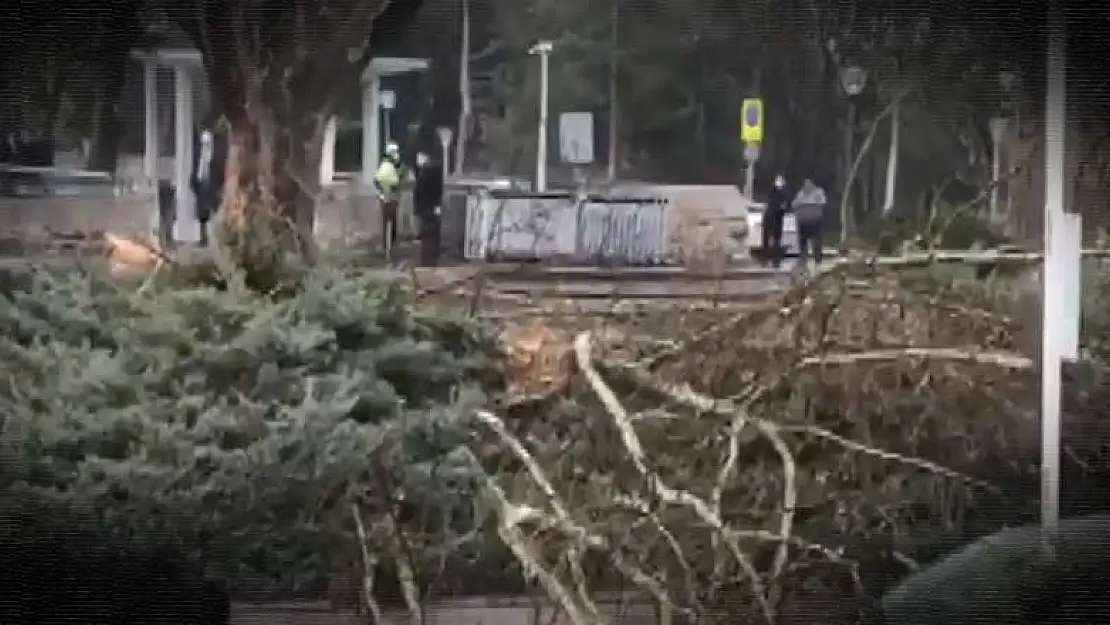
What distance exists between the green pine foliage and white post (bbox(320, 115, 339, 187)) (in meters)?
0.12

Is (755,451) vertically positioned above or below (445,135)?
below

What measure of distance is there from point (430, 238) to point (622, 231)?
0.23 m

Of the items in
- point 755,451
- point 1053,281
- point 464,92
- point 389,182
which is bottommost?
point 755,451

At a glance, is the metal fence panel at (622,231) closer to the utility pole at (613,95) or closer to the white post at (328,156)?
the utility pole at (613,95)

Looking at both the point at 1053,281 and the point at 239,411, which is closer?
the point at 239,411

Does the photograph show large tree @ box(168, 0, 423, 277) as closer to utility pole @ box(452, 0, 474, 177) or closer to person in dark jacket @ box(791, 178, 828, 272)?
utility pole @ box(452, 0, 474, 177)

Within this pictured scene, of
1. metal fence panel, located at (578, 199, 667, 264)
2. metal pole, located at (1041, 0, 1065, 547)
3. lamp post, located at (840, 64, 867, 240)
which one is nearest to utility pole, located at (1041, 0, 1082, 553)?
metal pole, located at (1041, 0, 1065, 547)

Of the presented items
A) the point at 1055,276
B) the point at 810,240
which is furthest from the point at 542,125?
the point at 1055,276

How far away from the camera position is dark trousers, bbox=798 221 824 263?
1645mm

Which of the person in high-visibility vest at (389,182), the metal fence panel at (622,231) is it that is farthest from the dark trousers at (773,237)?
the person in high-visibility vest at (389,182)

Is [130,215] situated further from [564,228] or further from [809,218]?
[809,218]

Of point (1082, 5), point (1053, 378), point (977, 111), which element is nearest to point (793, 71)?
point (977, 111)

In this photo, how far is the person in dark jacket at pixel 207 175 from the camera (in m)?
1.60

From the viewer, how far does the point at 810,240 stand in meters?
1.65
